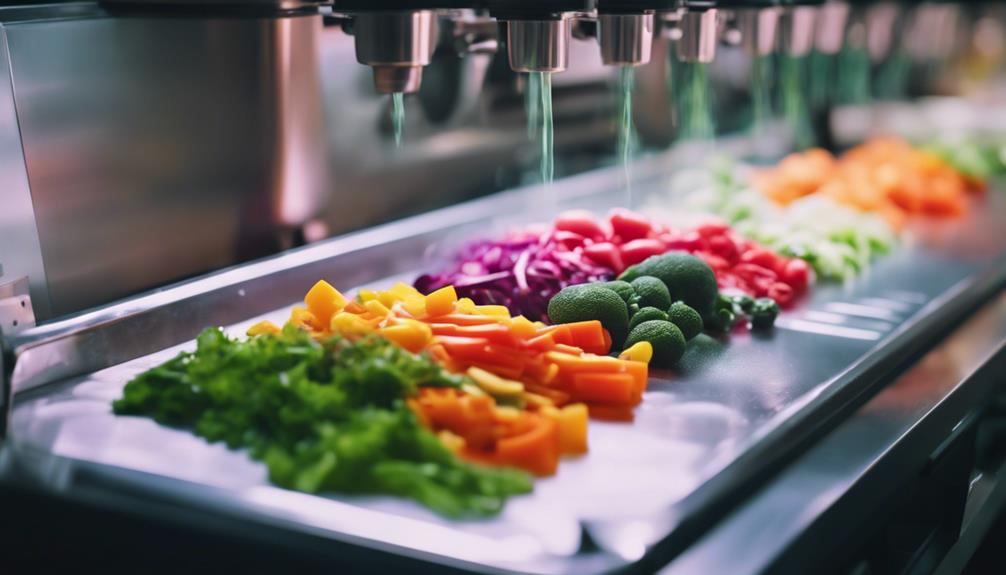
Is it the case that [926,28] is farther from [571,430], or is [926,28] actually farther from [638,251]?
[571,430]

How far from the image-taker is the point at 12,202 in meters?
1.53

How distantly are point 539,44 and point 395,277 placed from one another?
0.57m

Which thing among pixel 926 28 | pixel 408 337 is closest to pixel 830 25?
pixel 926 28

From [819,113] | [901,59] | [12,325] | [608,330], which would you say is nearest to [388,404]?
[608,330]

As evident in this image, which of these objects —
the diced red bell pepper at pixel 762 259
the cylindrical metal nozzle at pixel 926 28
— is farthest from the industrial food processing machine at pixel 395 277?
the cylindrical metal nozzle at pixel 926 28

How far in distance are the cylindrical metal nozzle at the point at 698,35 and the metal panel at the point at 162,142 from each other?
27.8 inches

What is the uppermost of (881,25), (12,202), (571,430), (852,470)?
(881,25)

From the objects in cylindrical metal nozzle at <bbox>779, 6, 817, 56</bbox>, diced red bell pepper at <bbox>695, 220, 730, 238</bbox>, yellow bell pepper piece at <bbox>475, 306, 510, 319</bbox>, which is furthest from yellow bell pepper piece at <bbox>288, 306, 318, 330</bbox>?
cylindrical metal nozzle at <bbox>779, 6, 817, 56</bbox>

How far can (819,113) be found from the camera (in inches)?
151

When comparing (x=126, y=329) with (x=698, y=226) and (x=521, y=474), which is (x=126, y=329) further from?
(x=698, y=226)

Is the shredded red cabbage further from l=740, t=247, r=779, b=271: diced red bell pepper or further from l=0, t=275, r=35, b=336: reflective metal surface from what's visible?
l=0, t=275, r=35, b=336: reflective metal surface

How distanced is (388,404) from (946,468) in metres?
0.94

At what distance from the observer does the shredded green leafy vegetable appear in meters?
1.05

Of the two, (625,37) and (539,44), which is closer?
(539,44)
